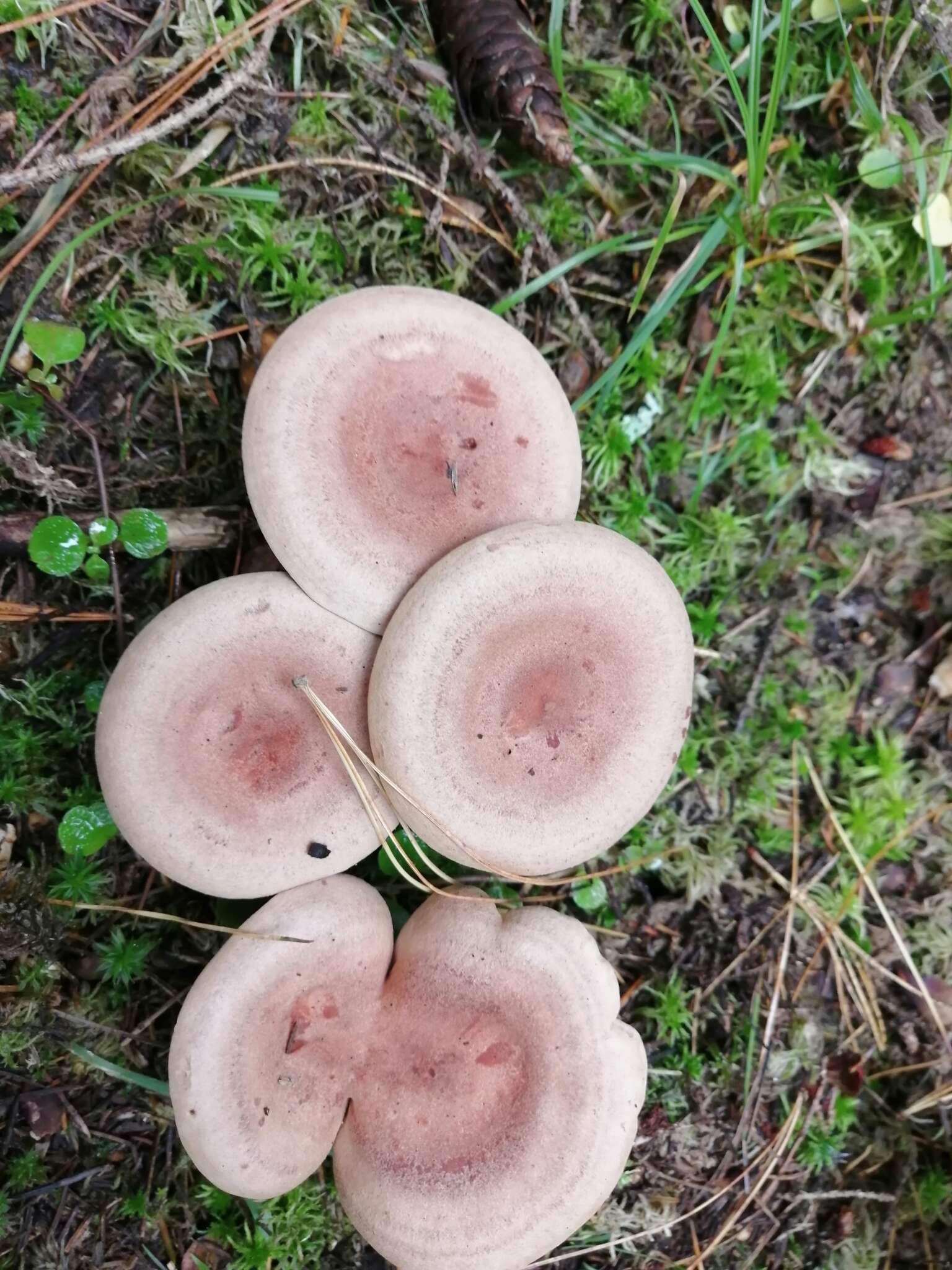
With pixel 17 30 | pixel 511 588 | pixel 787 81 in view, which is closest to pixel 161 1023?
pixel 511 588

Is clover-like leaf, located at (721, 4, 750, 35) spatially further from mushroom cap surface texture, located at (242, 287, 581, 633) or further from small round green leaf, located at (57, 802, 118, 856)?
small round green leaf, located at (57, 802, 118, 856)

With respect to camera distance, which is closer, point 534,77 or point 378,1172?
point 378,1172

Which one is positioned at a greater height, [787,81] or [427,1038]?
[787,81]

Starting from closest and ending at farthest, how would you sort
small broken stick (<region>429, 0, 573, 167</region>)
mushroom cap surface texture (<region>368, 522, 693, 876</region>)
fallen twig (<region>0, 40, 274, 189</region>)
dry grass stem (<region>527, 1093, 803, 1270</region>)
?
mushroom cap surface texture (<region>368, 522, 693, 876</region>), fallen twig (<region>0, 40, 274, 189</region>), small broken stick (<region>429, 0, 573, 167</region>), dry grass stem (<region>527, 1093, 803, 1270</region>)

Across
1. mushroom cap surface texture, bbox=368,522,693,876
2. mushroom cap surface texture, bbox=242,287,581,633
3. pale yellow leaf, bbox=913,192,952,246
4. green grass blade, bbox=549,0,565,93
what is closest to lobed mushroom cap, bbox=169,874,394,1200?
mushroom cap surface texture, bbox=368,522,693,876

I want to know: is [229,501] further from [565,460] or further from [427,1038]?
[427,1038]

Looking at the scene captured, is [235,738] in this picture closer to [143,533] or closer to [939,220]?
[143,533]
